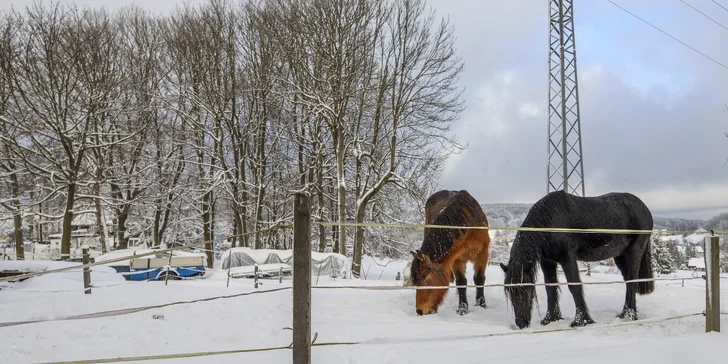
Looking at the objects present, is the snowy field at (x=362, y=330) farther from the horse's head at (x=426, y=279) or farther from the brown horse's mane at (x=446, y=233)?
the brown horse's mane at (x=446, y=233)

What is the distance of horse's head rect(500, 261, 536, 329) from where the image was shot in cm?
558

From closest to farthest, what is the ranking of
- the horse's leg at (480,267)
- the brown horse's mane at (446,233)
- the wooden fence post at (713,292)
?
1. the wooden fence post at (713,292)
2. the brown horse's mane at (446,233)
3. the horse's leg at (480,267)

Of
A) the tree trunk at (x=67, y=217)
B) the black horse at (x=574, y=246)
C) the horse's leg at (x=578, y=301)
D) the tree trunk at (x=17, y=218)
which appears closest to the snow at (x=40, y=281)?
the tree trunk at (x=67, y=217)

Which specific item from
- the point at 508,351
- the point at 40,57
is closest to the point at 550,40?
the point at 508,351

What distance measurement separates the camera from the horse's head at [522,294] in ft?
18.3

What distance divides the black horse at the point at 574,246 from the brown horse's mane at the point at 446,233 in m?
0.91

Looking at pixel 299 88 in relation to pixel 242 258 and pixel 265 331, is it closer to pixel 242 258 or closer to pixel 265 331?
pixel 242 258

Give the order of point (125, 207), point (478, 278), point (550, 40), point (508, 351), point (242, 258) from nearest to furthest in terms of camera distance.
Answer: point (508, 351), point (478, 278), point (550, 40), point (242, 258), point (125, 207)

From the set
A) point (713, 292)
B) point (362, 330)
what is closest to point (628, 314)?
point (713, 292)

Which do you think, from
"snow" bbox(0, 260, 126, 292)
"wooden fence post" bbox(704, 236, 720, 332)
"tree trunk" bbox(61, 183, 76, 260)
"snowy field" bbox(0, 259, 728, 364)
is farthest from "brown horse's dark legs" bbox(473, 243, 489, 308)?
"tree trunk" bbox(61, 183, 76, 260)

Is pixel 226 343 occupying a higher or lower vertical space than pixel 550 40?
lower

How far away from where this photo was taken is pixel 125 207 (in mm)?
21250

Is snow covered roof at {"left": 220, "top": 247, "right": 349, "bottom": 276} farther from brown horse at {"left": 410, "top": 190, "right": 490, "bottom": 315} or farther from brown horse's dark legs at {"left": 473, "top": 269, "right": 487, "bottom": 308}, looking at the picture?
brown horse's dark legs at {"left": 473, "top": 269, "right": 487, "bottom": 308}

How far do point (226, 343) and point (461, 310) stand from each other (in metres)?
3.82
